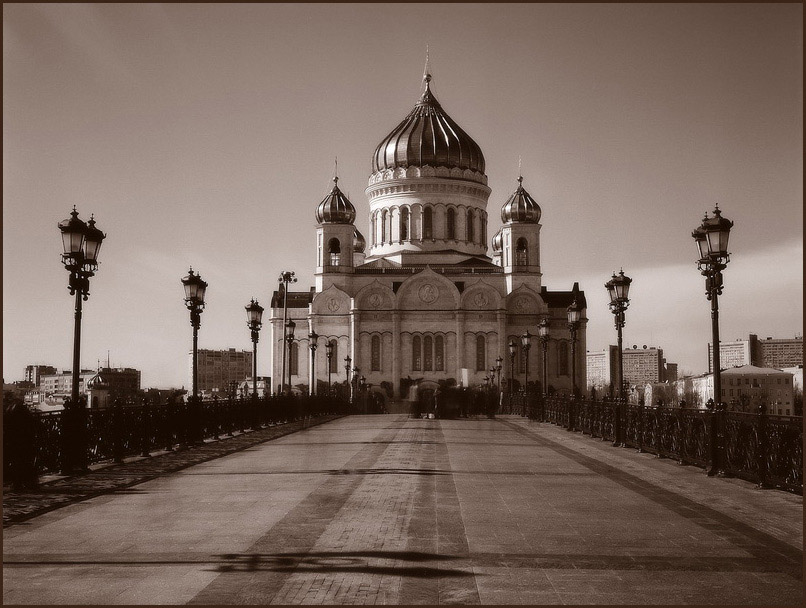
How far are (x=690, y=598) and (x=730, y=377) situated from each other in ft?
358

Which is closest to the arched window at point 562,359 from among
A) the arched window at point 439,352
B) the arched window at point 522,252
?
the arched window at point 522,252

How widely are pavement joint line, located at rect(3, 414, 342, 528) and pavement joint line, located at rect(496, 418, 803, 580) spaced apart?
6.81m

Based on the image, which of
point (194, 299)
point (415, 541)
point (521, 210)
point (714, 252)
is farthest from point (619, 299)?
point (521, 210)

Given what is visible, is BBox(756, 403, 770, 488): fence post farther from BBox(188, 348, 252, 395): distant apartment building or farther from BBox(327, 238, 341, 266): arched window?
BBox(188, 348, 252, 395): distant apartment building

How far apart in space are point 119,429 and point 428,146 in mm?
63624

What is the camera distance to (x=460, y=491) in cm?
1205

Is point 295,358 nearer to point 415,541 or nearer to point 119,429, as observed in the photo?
point 119,429

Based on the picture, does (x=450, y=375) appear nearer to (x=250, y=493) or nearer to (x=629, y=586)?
(x=250, y=493)

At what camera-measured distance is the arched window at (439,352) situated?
2975 inches

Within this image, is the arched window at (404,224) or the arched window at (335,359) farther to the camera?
the arched window at (404,224)

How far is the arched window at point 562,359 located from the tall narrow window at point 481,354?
6.97 metres

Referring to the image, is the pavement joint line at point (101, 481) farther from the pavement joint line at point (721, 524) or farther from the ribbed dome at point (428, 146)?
the ribbed dome at point (428, 146)

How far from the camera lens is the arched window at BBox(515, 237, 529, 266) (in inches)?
3036

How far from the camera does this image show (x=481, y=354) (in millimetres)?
75625
